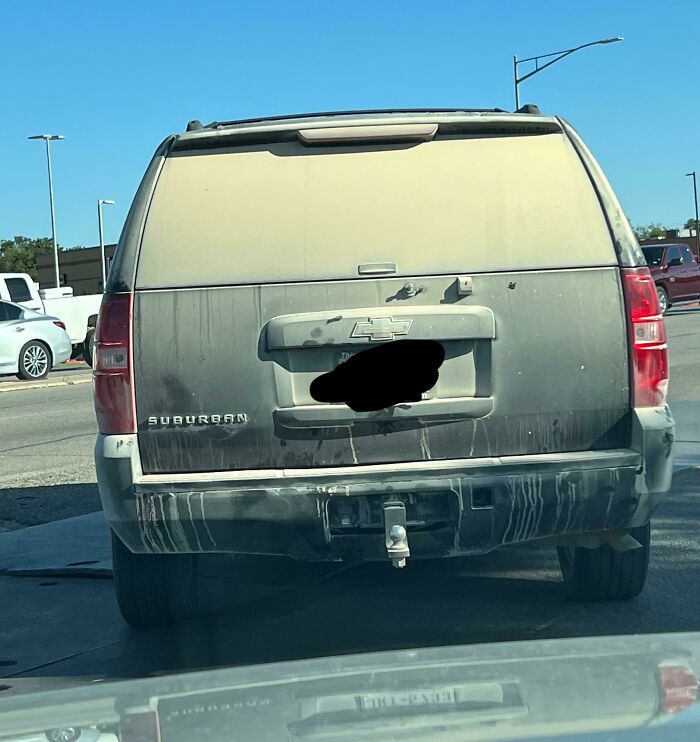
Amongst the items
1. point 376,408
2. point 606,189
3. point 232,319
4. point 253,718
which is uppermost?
point 606,189

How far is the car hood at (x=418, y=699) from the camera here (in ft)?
7.86

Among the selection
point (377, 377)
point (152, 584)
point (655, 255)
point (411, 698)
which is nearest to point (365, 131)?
point (377, 377)

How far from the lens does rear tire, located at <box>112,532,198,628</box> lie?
5105 millimetres

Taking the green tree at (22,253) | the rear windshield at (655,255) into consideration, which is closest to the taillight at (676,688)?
the rear windshield at (655,255)

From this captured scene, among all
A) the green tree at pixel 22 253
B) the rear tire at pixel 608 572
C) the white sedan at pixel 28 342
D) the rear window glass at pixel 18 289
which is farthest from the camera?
the green tree at pixel 22 253

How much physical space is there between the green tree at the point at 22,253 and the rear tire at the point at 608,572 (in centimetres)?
8775

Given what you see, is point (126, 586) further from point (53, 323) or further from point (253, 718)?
point (53, 323)

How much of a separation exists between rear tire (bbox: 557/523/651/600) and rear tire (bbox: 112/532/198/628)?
70.2 inches

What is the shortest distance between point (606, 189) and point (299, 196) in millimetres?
1213

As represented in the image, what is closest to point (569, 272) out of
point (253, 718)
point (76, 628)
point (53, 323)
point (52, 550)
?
point (253, 718)

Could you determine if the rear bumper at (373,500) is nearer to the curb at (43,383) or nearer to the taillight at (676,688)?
the taillight at (676,688)

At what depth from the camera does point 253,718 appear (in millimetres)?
2578

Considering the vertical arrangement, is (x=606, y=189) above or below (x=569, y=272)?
above

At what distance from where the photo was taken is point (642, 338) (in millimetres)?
4516
